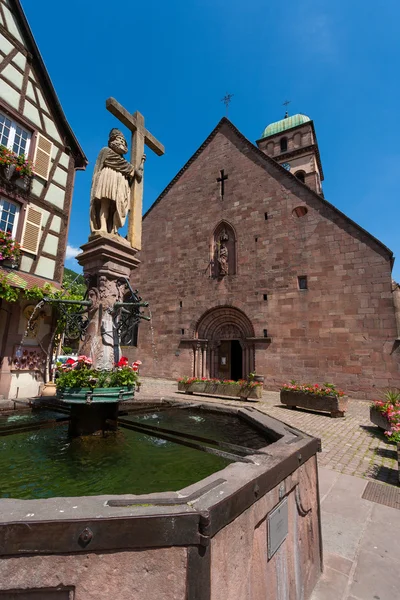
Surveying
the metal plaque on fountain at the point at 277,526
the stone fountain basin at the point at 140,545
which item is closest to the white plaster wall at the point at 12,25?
the stone fountain basin at the point at 140,545

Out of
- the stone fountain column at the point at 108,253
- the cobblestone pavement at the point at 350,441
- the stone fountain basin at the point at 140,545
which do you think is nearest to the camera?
the stone fountain basin at the point at 140,545

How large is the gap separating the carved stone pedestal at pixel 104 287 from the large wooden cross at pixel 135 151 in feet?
1.89

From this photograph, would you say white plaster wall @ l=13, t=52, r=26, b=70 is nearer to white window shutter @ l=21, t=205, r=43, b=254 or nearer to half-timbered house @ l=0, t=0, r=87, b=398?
half-timbered house @ l=0, t=0, r=87, b=398

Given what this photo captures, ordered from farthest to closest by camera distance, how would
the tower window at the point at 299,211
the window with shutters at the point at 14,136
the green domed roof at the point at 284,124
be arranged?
the green domed roof at the point at 284,124
the tower window at the point at 299,211
the window with shutters at the point at 14,136

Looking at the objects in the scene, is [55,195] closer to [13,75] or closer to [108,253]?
[13,75]

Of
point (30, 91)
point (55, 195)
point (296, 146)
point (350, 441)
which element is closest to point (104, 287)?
point (350, 441)

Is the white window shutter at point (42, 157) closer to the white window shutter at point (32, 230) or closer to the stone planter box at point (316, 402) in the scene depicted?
the white window shutter at point (32, 230)

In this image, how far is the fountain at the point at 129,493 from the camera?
127 centimetres

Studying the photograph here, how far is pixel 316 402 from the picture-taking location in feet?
30.1

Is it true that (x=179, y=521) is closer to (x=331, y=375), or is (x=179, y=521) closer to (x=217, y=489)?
(x=217, y=489)

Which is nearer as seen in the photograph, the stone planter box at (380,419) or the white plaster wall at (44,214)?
the stone planter box at (380,419)

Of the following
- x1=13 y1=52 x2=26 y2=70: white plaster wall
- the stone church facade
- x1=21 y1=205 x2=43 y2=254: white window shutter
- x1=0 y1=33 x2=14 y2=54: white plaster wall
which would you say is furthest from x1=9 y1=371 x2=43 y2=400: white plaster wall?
x1=0 y1=33 x2=14 y2=54: white plaster wall

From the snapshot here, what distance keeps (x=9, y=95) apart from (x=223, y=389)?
39.5 feet

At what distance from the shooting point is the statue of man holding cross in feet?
15.9
